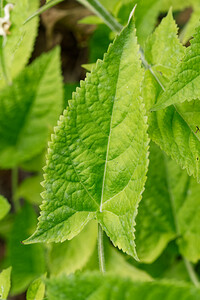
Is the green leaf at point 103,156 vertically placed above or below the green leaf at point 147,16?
below

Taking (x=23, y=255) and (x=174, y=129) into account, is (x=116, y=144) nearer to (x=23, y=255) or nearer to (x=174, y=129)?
(x=174, y=129)

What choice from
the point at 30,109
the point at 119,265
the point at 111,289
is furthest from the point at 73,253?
the point at 111,289

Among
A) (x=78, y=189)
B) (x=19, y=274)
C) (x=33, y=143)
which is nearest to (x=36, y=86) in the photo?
(x=33, y=143)

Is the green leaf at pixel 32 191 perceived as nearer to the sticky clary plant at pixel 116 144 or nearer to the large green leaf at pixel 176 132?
the sticky clary plant at pixel 116 144

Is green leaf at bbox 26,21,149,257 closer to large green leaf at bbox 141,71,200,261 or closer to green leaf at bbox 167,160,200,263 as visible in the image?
large green leaf at bbox 141,71,200,261

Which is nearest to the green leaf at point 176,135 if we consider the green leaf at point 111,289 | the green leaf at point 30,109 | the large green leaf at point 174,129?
the large green leaf at point 174,129

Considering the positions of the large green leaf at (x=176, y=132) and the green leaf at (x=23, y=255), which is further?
the green leaf at (x=23, y=255)

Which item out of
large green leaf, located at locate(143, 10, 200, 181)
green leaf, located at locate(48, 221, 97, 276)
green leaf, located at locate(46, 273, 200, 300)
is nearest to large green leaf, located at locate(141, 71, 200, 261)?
large green leaf, located at locate(143, 10, 200, 181)
